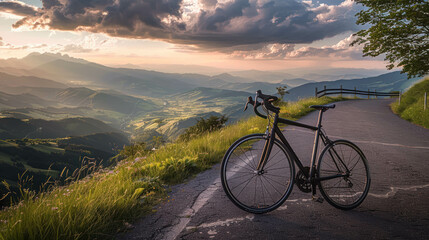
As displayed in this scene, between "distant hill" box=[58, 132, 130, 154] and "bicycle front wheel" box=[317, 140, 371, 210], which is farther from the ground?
"bicycle front wheel" box=[317, 140, 371, 210]

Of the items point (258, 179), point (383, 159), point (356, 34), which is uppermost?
point (356, 34)

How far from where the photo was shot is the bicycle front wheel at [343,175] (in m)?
3.73

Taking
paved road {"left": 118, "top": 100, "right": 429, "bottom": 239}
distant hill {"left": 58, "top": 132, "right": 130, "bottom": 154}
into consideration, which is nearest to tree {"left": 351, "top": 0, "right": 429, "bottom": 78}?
paved road {"left": 118, "top": 100, "right": 429, "bottom": 239}

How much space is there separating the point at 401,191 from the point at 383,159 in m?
2.39

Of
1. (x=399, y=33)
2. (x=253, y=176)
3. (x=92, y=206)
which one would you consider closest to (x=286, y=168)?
(x=253, y=176)

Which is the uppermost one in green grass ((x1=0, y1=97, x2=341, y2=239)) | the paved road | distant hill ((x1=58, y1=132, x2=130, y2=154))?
green grass ((x1=0, y1=97, x2=341, y2=239))

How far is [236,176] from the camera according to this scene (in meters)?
4.12

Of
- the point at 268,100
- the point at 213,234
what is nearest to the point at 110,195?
the point at 213,234

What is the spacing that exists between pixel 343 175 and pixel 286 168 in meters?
0.81

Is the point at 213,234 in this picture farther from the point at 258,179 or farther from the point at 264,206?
the point at 258,179

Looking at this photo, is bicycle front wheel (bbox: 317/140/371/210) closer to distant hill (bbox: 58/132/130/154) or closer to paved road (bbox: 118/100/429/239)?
paved road (bbox: 118/100/429/239)

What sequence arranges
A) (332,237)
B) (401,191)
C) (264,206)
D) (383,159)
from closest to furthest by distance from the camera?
1. (332,237)
2. (264,206)
3. (401,191)
4. (383,159)

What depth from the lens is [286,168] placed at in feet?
13.4

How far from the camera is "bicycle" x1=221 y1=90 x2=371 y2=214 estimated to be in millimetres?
3527
